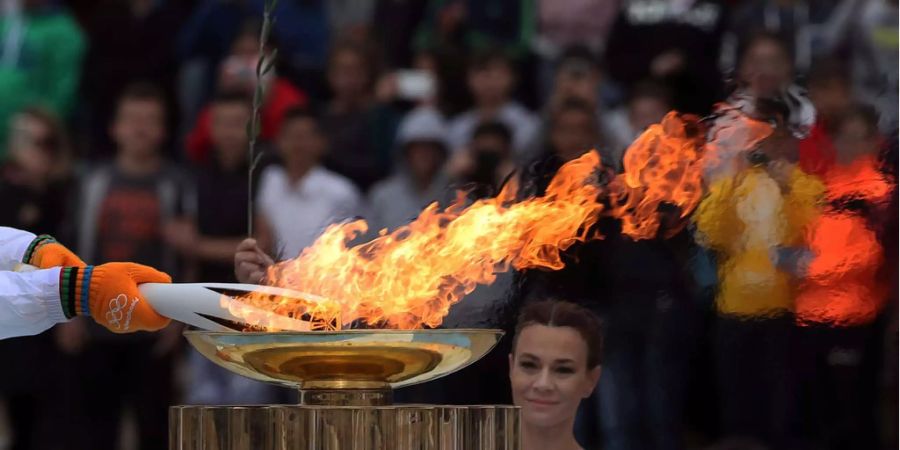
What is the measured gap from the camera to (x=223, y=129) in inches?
336

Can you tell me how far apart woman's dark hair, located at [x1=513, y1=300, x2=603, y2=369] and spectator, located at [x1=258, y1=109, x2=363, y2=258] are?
5.41 feet

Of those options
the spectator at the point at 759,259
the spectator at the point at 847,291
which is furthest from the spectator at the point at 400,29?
the spectator at the point at 759,259

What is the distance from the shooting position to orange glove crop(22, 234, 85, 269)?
4801 mm

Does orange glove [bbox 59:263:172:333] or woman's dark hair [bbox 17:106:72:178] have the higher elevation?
woman's dark hair [bbox 17:106:72:178]

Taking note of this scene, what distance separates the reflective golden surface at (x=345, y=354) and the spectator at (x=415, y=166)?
1.87m

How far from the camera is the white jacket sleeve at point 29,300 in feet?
14.7

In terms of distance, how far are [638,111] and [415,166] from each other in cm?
107

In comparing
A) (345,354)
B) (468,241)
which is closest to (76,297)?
(345,354)

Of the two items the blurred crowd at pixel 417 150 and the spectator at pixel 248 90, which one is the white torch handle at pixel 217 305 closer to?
the blurred crowd at pixel 417 150

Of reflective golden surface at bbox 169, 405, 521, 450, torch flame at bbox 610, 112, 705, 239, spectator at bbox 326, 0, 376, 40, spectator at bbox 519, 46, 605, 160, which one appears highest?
spectator at bbox 326, 0, 376, 40

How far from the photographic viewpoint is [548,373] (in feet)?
17.4

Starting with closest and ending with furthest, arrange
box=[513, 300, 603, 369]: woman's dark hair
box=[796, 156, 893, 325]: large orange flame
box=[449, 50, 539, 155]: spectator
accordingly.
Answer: box=[513, 300, 603, 369]: woman's dark hair < box=[796, 156, 893, 325]: large orange flame < box=[449, 50, 539, 155]: spectator

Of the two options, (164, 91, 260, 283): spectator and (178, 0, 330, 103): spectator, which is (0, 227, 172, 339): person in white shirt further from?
(178, 0, 330, 103): spectator

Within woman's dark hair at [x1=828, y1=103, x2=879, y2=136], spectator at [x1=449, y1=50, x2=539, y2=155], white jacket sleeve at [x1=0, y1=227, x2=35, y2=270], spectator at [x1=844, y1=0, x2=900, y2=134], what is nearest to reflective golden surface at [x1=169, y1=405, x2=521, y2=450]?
white jacket sleeve at [x1=0, y1=227, x2=35, y2=270]
